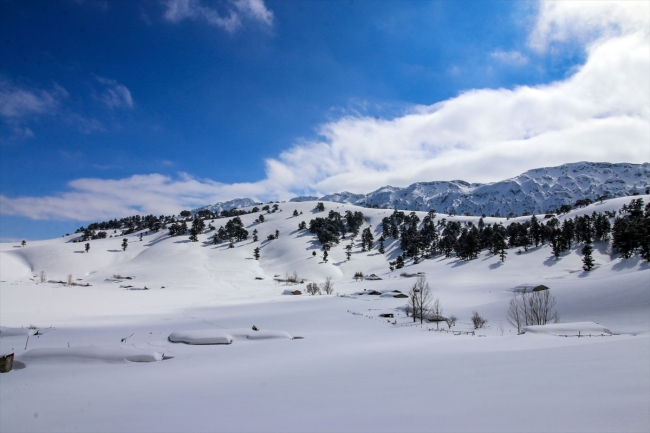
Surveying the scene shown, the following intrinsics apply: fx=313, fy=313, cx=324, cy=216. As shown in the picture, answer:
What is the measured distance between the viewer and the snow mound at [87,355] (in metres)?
15.5

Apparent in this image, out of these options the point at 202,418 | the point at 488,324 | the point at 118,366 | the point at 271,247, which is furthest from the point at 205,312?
the point at 271,247

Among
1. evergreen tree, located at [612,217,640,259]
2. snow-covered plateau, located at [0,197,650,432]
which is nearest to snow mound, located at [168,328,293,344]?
snow-covered plateau, located at [0,197,650,432]

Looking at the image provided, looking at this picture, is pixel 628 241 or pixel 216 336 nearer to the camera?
pixel 216 336

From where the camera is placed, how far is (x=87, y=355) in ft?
52.5

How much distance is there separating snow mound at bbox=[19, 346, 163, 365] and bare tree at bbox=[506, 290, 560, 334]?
31667 mm

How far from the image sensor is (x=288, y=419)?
714cm

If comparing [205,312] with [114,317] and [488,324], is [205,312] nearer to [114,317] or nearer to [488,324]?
[114,317]

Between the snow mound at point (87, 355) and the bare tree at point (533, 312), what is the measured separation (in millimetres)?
31667

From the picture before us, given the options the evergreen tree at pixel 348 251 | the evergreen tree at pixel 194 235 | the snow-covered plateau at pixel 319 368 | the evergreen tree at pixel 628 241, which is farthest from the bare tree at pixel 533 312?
the evergreen tree at pixel 194 235

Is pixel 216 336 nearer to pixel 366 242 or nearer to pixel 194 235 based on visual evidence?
pixel 366 242

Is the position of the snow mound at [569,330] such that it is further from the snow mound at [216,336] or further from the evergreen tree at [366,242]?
the evergreen tree at [366,242]

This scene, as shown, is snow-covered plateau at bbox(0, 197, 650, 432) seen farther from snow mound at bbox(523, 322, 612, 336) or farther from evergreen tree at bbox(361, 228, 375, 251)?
evergreen tree at bbox(361, 228, 375, 251)

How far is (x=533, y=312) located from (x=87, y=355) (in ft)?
123

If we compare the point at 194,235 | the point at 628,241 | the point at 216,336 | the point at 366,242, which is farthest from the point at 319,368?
the point at 194,235
